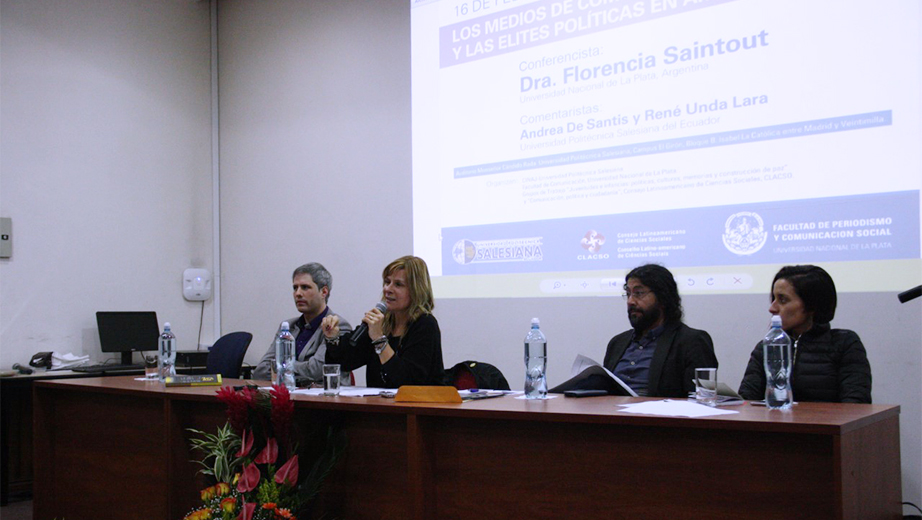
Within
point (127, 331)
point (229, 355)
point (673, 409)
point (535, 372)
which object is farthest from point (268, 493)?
point (127, 331)

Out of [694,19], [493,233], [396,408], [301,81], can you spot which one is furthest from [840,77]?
[301,81]

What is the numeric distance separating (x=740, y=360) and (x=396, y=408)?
1.86 m

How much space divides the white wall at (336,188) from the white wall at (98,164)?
11.3 inches

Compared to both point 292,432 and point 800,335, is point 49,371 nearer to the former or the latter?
point 292,432

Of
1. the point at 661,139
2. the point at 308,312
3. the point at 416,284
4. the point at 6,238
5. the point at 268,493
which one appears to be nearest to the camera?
the point at 268,493

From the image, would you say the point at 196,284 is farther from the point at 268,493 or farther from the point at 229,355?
the point at 268,493

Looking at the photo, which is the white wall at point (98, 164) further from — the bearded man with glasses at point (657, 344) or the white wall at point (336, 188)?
the bearded man with glasses at point (657, 344)

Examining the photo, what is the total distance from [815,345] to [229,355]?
260 centimetres

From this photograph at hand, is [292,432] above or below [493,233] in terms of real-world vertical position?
below

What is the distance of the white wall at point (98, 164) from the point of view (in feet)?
15.1

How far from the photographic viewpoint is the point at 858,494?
166cm

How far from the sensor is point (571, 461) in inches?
77.5

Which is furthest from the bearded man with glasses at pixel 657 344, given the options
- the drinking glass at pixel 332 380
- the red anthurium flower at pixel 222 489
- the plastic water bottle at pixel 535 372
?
the red anthurium flower at pixel 222 489

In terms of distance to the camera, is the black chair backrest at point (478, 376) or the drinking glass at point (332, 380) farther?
the black chair backrest at point (478, 376)
